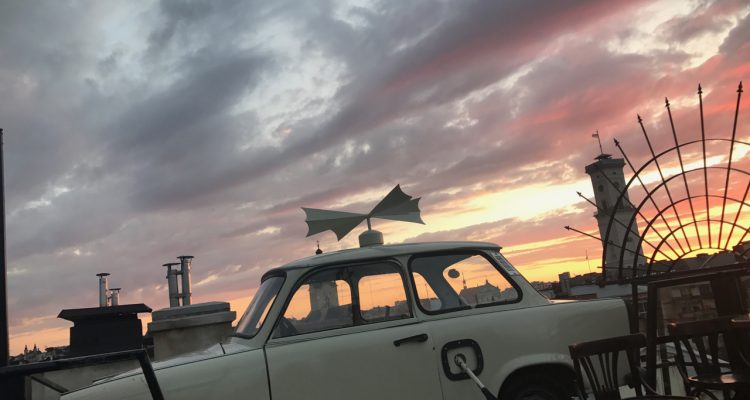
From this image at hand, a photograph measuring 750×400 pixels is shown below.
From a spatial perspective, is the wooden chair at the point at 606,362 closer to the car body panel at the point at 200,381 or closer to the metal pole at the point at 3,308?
the car body panel at the point at 200,381

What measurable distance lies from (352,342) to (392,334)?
318mm

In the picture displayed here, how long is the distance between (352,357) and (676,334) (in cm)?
253

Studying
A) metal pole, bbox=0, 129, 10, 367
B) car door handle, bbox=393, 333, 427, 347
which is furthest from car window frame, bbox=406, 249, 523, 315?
metal pole, bbox=0, 129, 10, 367

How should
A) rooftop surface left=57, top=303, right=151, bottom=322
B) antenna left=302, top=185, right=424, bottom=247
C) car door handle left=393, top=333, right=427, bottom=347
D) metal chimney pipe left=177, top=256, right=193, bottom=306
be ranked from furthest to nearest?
metal chimney pipe left=177, top=256, right=193, bottom=306 → rooftop surface left=57, top=303, right=151, bottom=322 → antenna left=302, top=185, right=424, bottom=247 → car door handle left=393, top=333, right=427, bottom=347

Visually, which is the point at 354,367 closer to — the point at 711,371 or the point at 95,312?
the point at 711,371

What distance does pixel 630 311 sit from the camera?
4750 millimetres

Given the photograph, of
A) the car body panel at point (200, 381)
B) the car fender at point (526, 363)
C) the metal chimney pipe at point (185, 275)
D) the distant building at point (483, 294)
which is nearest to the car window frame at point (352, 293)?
the car body panel at point (200, 381)

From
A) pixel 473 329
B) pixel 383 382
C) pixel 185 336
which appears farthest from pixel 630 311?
pixel 185 336

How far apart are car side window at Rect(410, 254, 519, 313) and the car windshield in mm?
→ 1165

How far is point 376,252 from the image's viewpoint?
450cm

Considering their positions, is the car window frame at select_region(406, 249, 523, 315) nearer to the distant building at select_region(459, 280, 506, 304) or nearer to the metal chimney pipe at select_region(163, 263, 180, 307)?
the distant building at select_region(459, 280, 506, 304)

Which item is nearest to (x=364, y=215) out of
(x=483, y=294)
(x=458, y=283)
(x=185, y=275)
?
(x=458, y=283)

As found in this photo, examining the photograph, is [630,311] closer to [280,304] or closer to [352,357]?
[352,357]

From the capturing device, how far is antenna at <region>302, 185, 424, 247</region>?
554 cm
